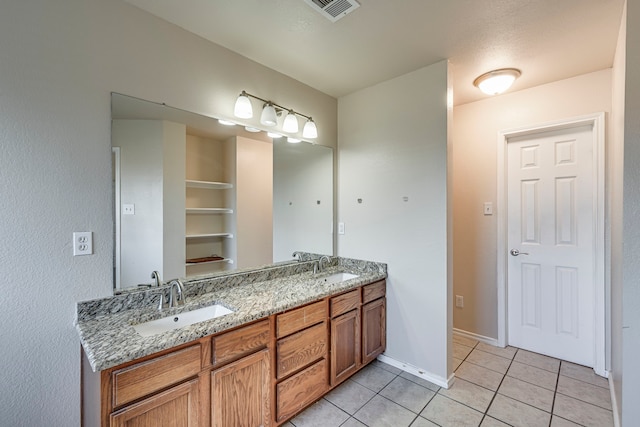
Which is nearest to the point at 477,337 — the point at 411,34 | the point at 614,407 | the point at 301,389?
the point at 614,407

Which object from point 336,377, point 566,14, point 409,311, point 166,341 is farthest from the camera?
point 409,311

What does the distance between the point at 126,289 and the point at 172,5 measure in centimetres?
157

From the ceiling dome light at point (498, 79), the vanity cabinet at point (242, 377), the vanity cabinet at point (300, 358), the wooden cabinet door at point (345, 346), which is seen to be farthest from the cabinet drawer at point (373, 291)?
the ceiling dome light at point (498, 79)

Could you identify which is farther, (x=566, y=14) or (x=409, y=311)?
(x=409, y=311)

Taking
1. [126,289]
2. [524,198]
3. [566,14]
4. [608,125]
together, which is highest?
[566,14]

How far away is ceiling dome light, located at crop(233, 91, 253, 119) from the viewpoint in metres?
1.97

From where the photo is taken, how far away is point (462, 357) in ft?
8.55

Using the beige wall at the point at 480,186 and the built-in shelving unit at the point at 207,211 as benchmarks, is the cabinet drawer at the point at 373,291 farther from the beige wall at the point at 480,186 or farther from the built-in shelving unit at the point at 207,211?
the built-in shelving unit at the point at 207,211

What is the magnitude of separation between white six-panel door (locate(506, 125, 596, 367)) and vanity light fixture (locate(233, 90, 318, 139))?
1.93m

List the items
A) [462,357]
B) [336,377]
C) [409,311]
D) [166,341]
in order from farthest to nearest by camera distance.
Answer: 1. [462,357]
2. [409,311]
3. [336,377]
4. [166,341]

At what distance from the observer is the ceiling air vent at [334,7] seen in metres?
1.54

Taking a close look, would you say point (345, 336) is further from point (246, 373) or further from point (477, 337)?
point (477, 337)

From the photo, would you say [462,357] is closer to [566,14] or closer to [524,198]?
[524,198]

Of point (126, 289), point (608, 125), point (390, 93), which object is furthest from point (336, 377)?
point (608, 125)
